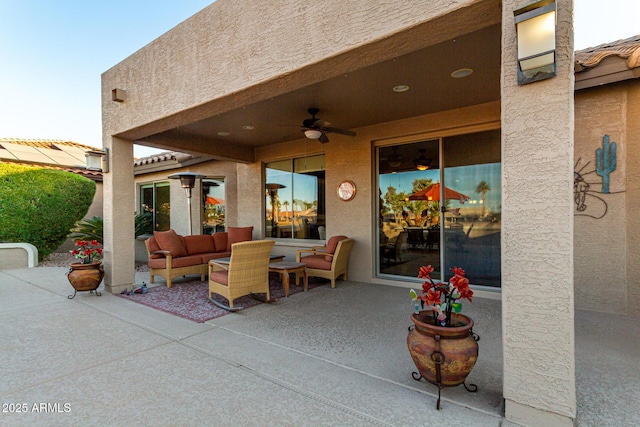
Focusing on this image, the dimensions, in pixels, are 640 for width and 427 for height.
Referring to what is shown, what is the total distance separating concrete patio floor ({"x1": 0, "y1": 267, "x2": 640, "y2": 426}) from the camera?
220 cm

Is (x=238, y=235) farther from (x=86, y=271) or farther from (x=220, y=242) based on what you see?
(x=86, y=271)

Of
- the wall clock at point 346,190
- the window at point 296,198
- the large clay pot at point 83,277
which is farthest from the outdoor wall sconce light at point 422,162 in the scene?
the large clay pot at point 83,277

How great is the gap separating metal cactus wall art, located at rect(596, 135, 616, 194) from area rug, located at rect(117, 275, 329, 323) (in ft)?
15.2

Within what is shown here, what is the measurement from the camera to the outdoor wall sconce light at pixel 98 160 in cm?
566

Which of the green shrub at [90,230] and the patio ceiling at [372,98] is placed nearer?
the patio ceiling at [372,98]

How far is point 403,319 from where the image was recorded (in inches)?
165

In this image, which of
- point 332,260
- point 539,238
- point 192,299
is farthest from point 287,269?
point 539,238

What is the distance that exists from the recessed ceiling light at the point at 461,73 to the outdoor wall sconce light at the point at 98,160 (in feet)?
19.2

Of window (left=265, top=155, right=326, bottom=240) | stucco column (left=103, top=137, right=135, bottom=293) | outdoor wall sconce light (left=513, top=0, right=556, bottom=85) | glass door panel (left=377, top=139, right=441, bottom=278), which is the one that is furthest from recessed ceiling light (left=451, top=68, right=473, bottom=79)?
stucco column (left=103, top=137, right=135, bottom=293)

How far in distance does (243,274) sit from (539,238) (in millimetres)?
3739

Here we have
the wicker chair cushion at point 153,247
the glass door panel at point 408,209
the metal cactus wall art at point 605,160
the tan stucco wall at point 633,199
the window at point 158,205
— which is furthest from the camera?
the window at point 158,205

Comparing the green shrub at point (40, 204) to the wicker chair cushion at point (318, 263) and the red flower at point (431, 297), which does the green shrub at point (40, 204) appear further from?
the red flower at point (431, 297)

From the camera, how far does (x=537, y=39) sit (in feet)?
6.37

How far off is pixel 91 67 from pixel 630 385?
1589 centimetres
